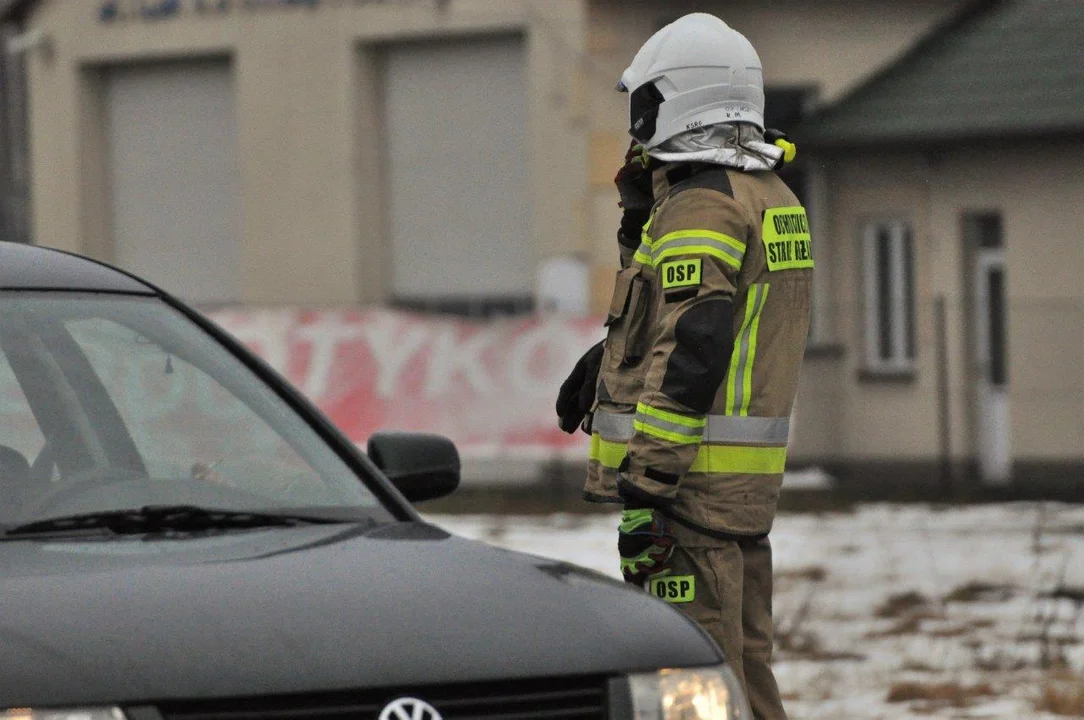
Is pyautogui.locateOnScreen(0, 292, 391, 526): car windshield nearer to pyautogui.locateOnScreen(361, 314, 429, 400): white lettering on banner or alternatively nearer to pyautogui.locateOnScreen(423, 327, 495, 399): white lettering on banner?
pyautogui.locateOnScreen(423, 327, 495, 399): white lettering on banner

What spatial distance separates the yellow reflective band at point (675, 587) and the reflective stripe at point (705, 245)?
71cm

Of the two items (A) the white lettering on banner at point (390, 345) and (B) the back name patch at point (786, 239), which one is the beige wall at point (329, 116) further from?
(B) the back name patch at point (786, 239)

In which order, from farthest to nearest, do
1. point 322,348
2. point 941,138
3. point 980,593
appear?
point 322,348 → point 941,138 → point 980,593

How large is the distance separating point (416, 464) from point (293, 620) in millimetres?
1113

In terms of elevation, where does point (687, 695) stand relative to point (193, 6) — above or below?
below

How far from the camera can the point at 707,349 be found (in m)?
4.86

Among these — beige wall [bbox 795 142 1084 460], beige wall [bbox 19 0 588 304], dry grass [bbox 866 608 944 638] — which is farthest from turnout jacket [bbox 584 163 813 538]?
beige wall [bbox 19 0 588 304]

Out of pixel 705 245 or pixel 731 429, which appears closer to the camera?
pixel 705 245

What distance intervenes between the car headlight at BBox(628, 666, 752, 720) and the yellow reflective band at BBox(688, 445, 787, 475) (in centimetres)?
132

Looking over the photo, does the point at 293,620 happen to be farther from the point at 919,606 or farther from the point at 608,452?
the point at 919,606

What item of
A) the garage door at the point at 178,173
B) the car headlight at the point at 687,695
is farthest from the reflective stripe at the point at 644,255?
the garage door at the point at 178,173

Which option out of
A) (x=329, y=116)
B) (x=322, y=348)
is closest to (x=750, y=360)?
(x=322, y=348)

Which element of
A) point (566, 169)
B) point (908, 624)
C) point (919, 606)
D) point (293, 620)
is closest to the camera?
point (293, 620)

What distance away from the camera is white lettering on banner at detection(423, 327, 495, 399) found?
66.0 ft
